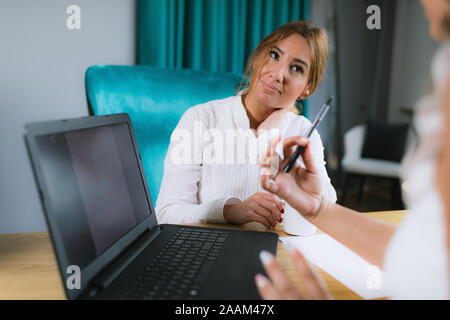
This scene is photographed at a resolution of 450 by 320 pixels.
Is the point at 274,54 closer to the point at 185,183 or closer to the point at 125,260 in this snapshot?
the point at 185,183

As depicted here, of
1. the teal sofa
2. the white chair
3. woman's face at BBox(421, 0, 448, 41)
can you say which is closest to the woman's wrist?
woman's face at BBox(421, 0, 448, 41)

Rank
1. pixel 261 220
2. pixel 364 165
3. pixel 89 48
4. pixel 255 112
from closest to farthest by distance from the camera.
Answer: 1. pixel 261 220
2. pixel 255 112
3. pixel 89 48
4. pixel 364 165

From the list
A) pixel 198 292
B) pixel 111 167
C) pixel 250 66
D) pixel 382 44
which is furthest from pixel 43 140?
pixel 382 44

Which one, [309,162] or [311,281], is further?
[309,162]

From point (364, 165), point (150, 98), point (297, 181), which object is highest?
point (150, 98)

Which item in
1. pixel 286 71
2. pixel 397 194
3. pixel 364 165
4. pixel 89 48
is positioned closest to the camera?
pixel 286 71

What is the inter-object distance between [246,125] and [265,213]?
41cm

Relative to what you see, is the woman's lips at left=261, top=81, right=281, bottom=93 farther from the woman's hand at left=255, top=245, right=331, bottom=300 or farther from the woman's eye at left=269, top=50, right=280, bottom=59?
the woman's hand at left=255, top=245, right=331, bottom=300

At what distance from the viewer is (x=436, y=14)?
276 millimetres

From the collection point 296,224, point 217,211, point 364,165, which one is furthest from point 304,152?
point 364,165

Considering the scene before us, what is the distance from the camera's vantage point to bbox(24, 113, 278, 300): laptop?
420 millimetres

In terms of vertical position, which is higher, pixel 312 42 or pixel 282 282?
pixel 312 42

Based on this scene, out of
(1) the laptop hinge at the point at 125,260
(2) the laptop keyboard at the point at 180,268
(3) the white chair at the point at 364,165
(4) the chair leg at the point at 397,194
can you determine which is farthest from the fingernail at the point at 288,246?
(4) the chair leg at the point at 397,194

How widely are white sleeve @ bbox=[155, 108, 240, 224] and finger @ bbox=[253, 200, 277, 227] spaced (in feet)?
0.30
